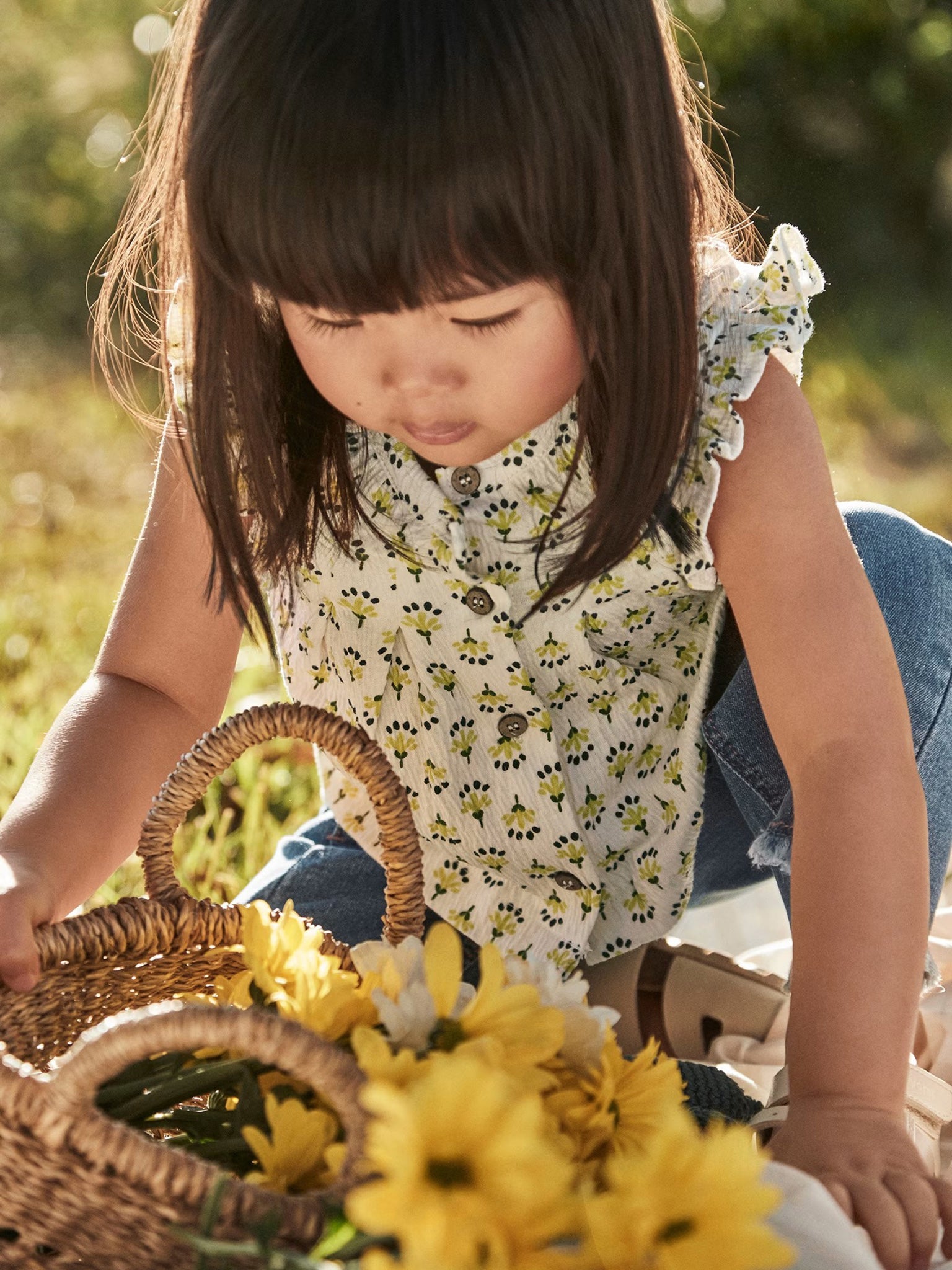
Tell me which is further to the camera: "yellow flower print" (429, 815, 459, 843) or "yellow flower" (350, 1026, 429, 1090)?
"yellow flower print" (429, 815, 459, 843)

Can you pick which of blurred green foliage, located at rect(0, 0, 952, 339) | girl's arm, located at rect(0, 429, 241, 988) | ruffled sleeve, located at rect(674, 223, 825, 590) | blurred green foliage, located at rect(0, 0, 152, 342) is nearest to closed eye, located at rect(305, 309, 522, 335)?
ruffled sleeve, located at rect(674, 223, 825, 590)

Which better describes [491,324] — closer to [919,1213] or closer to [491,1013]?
[491,1013]

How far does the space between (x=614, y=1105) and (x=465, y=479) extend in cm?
55

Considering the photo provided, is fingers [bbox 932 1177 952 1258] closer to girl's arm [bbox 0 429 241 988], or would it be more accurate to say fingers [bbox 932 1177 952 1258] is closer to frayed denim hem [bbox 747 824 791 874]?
frayed denim hem [bbox 747 824 791 874]

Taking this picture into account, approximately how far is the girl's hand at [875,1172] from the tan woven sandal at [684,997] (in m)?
0.40

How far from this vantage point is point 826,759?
0.91 metres

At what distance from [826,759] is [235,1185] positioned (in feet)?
1.54

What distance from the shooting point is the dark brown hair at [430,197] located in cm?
78

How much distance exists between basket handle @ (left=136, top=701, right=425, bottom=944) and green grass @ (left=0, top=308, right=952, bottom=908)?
626 millimetres

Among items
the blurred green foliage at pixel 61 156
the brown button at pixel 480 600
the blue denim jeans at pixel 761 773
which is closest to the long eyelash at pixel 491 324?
the brown button at pixel 480 600

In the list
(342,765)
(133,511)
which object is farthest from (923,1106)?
(133,511)

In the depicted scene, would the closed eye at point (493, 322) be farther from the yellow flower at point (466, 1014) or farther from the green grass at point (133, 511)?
the green grass at point (133, 511)

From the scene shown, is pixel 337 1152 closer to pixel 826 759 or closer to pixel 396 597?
pixel 826 759

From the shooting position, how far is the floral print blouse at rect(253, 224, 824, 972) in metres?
1.10
